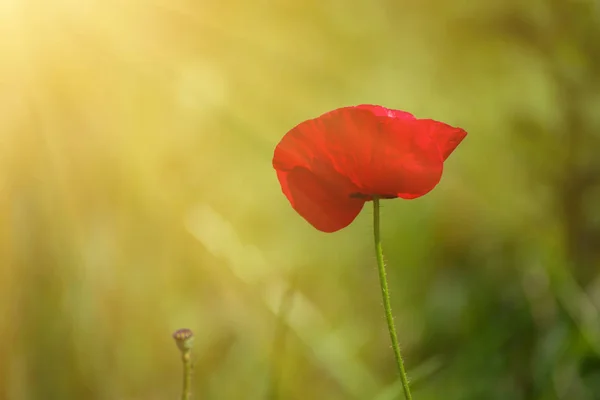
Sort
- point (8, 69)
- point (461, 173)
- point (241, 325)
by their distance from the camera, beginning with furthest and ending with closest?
point (461, 173) → point (241, 325) → point (8, 69)

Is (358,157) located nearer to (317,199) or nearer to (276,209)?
(317,199)

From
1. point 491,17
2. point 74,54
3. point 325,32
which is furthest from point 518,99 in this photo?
point 74,54

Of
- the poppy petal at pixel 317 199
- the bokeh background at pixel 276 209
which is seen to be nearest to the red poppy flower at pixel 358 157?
the poppy petal at pixel 317 199

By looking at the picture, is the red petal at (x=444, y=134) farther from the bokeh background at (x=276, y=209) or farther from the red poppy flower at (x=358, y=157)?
the bokeh background at (x=276, y=209)

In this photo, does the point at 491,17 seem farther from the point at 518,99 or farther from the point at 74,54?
the point at 74,54

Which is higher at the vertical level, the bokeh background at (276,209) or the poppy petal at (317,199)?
the bokeh background at (276,209)

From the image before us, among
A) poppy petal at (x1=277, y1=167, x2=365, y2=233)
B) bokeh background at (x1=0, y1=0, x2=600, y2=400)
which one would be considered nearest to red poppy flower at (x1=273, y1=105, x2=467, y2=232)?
poppy petal at (x1=277, y1=167, x2=365, y2=233)

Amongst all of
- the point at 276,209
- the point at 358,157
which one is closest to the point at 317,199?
the point at 358,157
